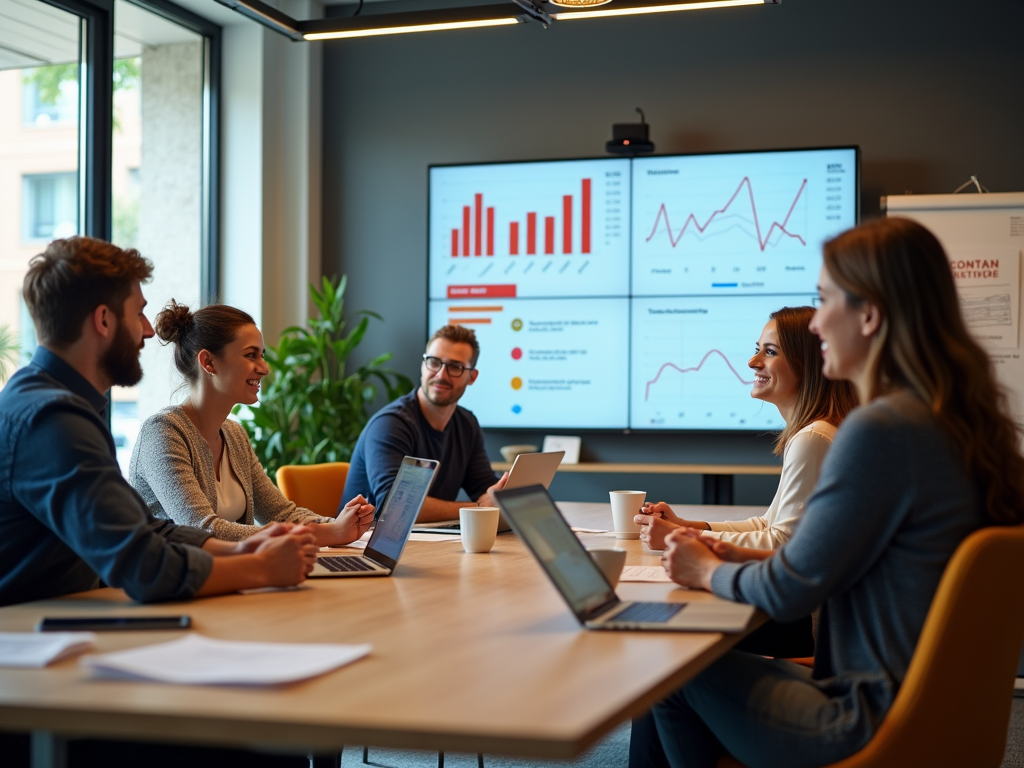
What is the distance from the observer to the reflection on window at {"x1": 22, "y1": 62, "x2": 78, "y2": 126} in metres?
4.59

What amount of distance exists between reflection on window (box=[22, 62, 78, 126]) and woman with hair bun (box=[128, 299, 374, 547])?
7.43ft

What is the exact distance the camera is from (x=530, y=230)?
18.2 ft

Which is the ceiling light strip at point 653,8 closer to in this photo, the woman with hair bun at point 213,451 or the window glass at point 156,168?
the woman with hair bun at point 213,451

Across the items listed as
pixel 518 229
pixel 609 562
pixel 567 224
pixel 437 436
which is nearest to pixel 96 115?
pixel 518 229

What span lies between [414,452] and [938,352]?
227cm

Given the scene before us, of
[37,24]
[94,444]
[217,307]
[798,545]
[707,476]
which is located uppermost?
[37,24]

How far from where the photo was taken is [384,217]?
5992 mm

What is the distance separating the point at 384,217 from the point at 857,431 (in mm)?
4670

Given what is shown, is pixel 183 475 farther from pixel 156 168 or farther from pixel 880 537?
pixel 156 168

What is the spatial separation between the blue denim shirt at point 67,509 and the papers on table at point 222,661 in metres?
0.31

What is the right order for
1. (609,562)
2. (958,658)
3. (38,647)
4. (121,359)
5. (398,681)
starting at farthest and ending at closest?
(121,359) < (609,562) < (958,658) < (38,647) < (398,681)

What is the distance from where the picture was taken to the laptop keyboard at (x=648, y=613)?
164 centimetres

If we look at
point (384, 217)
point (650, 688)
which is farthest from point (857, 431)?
point (384, 217)

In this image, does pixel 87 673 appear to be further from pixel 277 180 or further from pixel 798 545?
pixel 277 180
